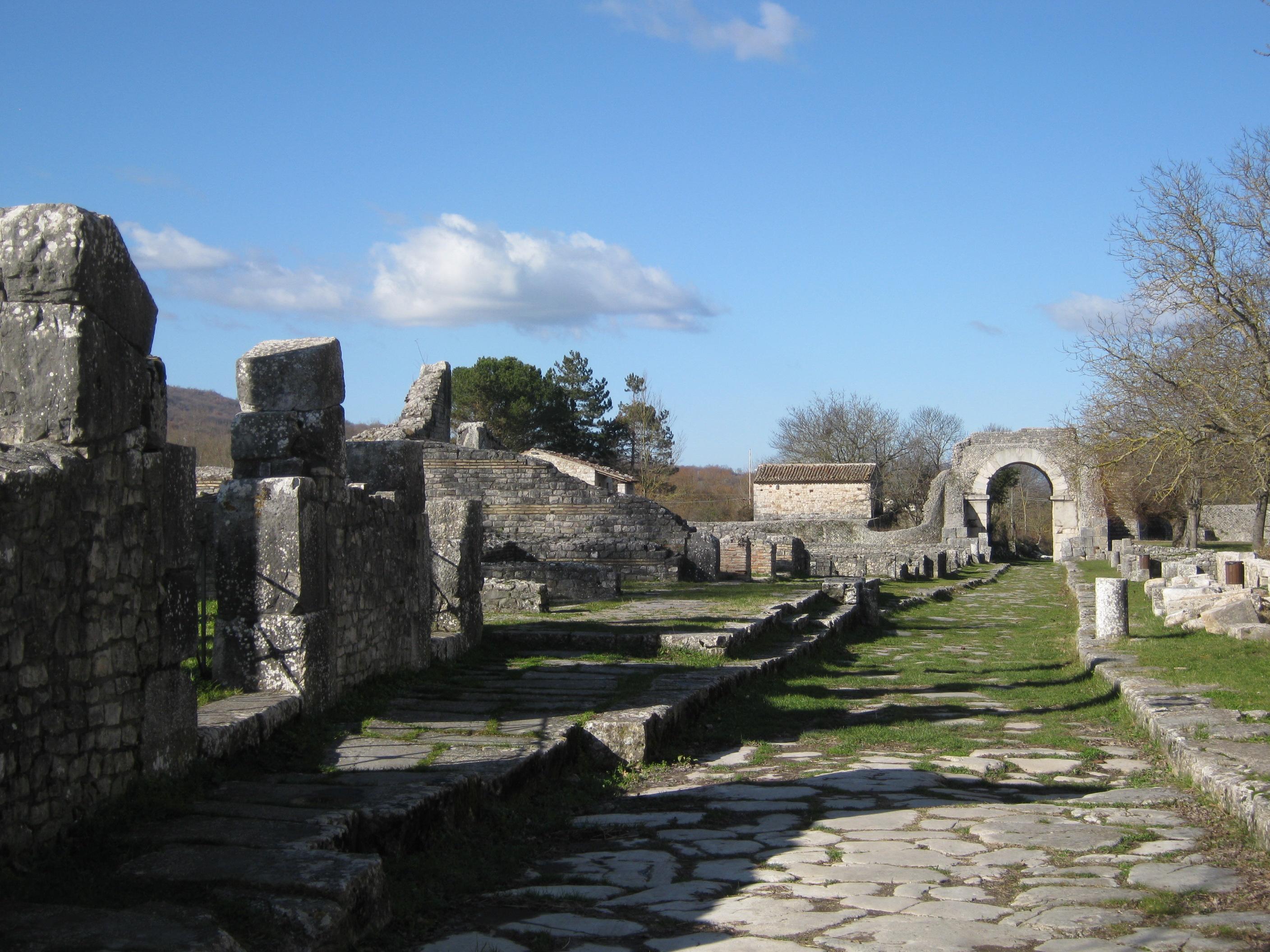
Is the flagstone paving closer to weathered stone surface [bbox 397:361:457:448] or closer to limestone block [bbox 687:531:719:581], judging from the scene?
limestone block [bbox 687:531:719:581]

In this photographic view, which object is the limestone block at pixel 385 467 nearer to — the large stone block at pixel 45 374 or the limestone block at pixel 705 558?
the large stone block at pixel 45 374

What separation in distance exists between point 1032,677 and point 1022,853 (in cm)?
618

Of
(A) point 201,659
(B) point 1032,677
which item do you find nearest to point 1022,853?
(A) point 201,659

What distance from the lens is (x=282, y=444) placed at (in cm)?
671

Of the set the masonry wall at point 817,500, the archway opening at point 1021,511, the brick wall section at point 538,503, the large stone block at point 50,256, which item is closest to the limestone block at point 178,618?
the large stone block at point 50,256

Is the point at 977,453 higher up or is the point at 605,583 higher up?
the point at 977,453

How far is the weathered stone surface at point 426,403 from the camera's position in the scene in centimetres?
2158

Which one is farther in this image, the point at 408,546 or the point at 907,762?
the point at 408,546

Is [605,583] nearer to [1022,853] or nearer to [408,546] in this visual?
[408,546]

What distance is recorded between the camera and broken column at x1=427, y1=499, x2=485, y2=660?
363 inches

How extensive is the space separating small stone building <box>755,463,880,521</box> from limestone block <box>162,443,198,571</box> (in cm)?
4085

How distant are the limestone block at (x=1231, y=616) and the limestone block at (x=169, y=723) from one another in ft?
33.3

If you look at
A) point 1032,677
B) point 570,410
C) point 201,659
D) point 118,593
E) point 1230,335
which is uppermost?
point 570,410

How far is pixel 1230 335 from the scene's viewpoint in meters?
14.6
